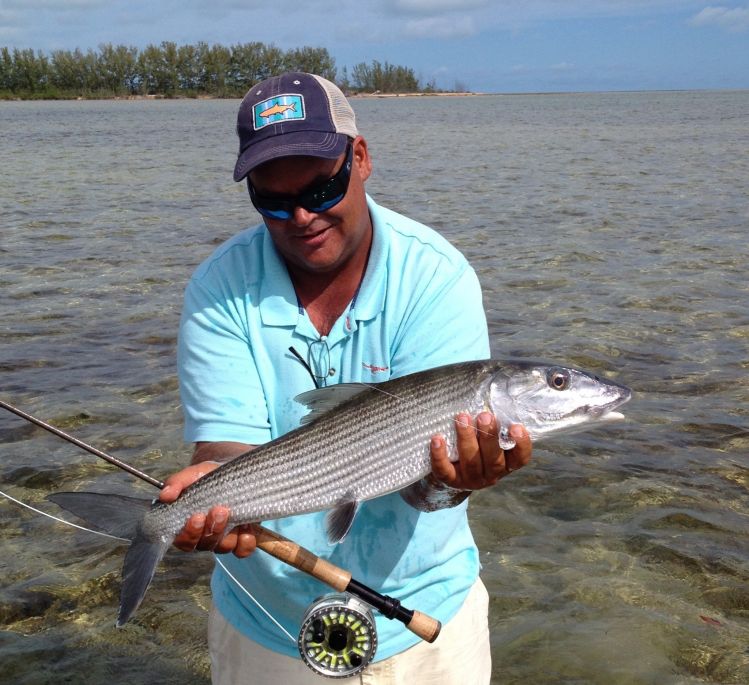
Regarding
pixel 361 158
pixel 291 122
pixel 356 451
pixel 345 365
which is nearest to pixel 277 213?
pixel 291 122

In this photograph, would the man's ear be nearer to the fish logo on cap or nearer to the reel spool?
the fish logo on cap

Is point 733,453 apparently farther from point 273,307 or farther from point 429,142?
point 429,142

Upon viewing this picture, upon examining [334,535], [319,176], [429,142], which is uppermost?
[319,176]

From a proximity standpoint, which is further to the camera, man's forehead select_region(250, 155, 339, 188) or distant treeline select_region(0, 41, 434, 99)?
distant treeline select_region(0, 41, 434, 99)

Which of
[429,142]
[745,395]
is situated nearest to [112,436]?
[745,395]

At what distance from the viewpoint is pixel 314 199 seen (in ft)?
11.0

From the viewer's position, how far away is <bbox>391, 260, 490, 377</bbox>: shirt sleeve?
3.37 metres

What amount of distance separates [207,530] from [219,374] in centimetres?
59

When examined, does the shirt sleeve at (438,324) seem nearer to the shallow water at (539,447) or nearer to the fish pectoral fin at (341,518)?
the fish pectoral fin at (341,518)

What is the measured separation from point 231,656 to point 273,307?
1411 millimetres

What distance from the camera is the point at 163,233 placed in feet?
55.2

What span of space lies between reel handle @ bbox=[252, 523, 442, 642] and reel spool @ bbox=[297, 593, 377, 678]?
0.20ft

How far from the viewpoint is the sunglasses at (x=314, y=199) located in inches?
132

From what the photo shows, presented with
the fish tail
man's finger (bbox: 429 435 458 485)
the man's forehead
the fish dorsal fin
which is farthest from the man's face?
the fish tail
